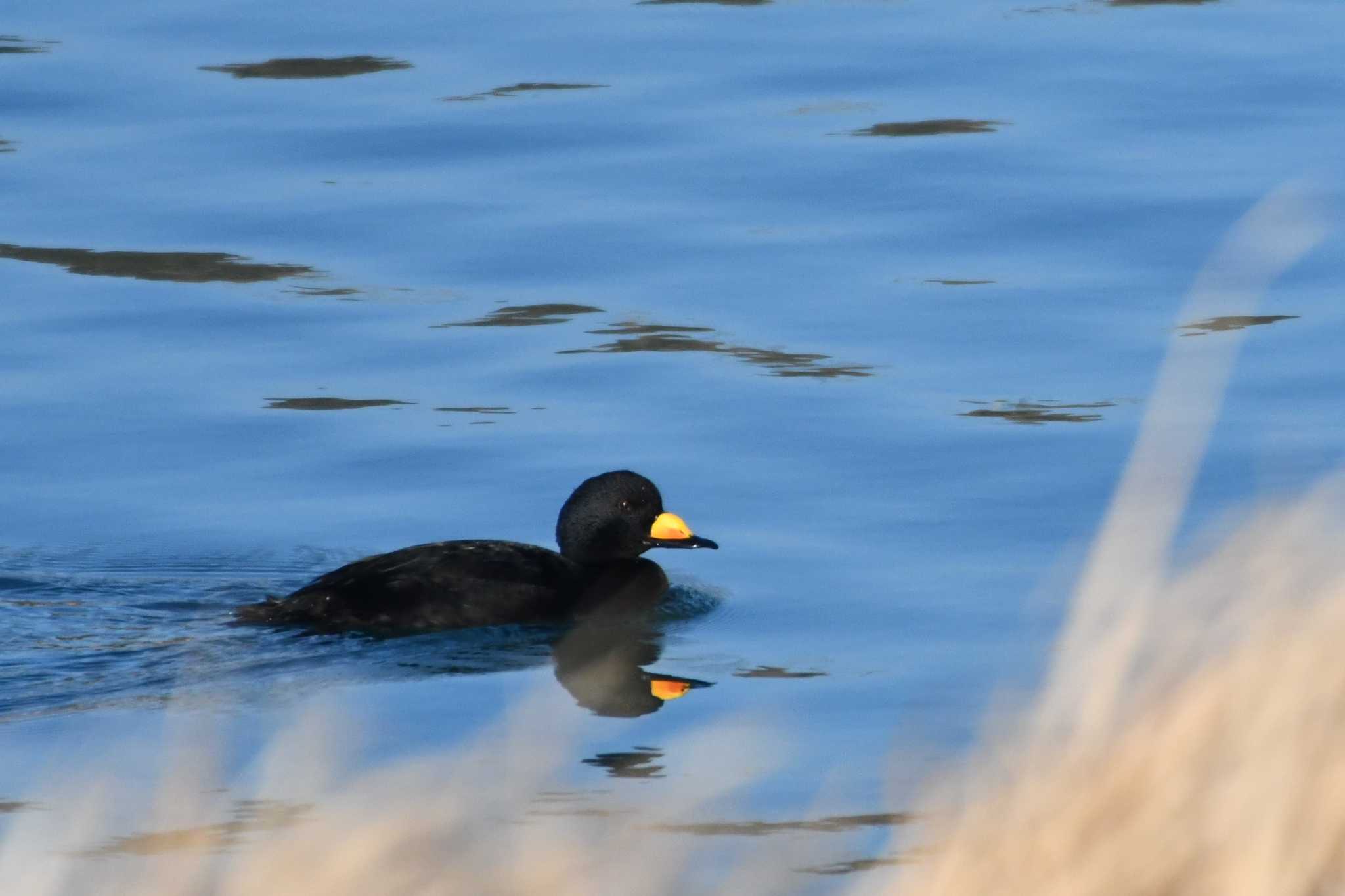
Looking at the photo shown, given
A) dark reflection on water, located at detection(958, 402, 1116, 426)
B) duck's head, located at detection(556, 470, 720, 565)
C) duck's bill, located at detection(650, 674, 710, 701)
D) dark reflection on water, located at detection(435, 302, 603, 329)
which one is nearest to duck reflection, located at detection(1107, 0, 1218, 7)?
dark reflection on water, located at detection(435, 302, 603, 329)

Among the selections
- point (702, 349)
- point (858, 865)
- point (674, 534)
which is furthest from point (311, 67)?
point (858, 865)

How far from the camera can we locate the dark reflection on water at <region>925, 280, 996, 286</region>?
1273 centimetres

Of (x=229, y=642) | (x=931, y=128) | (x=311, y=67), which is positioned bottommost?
(x=229, y=642)

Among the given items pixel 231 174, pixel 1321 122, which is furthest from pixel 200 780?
pixel 1321 122

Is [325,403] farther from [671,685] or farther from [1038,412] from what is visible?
[671,685]

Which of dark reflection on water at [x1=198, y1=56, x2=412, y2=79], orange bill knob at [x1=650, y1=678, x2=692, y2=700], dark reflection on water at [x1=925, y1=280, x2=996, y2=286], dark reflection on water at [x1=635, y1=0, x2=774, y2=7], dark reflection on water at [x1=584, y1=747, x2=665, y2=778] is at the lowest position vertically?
dark reflection on water at [x1=584, y1=747, x2=665, y2=778]

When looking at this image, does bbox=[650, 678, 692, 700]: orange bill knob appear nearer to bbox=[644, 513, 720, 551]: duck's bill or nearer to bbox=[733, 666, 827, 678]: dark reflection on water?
bbox=[733, 666, 827, 678]: dark reflection on water

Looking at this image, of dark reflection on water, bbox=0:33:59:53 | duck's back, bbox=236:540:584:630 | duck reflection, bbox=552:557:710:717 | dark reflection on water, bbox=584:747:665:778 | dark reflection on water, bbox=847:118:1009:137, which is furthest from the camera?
dark reflection on water, bbox=0:33:59:53

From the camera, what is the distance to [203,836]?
196 inches

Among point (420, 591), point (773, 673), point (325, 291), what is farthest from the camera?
point (325, 291)

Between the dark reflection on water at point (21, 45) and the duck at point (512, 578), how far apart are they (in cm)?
833

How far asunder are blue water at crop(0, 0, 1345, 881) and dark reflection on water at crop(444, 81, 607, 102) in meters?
0.04

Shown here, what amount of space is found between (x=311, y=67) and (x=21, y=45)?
2087 millimetres

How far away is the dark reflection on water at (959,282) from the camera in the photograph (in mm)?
12734
